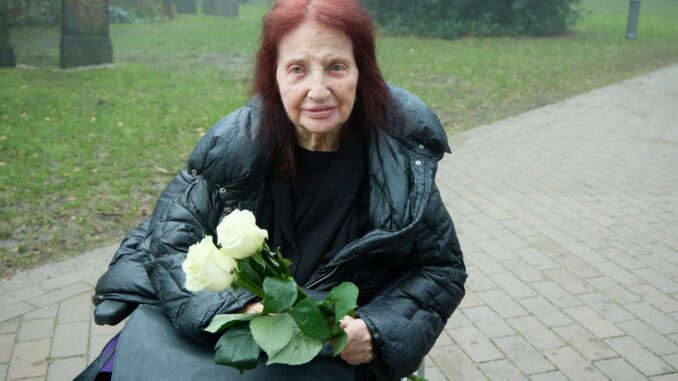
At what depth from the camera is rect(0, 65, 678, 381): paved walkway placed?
373cm

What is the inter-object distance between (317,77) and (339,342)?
0.81 metres

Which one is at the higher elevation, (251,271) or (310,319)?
(251,271)

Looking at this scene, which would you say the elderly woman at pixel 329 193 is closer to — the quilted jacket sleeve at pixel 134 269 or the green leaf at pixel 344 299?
the quilted jacket sleeve at pixel 134 269

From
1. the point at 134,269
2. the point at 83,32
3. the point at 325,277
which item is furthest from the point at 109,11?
the point at 325,277

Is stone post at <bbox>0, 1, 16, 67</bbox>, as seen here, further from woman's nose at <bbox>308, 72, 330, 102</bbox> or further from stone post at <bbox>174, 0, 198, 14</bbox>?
stone post at <bbox>174, 0, 198, 14</bbox>

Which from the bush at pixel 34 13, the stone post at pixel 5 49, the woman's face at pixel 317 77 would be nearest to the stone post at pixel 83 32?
the stone post at pixel 5 49

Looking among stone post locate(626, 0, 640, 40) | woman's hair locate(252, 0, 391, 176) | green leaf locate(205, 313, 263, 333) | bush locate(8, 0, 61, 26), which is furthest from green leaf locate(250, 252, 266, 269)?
bush locate(8, 0, 61, 26)

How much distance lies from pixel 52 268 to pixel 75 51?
7.62 metres

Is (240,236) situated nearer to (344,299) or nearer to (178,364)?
(344,299)

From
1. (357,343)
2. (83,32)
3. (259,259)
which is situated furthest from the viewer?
(83,32)

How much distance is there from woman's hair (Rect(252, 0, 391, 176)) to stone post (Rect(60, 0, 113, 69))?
9.81m

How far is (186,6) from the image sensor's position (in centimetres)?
2166

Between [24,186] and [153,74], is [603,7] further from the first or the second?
[24,186]

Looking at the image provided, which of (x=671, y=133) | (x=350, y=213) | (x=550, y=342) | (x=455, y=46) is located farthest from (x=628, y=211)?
(x=455, y=46)
